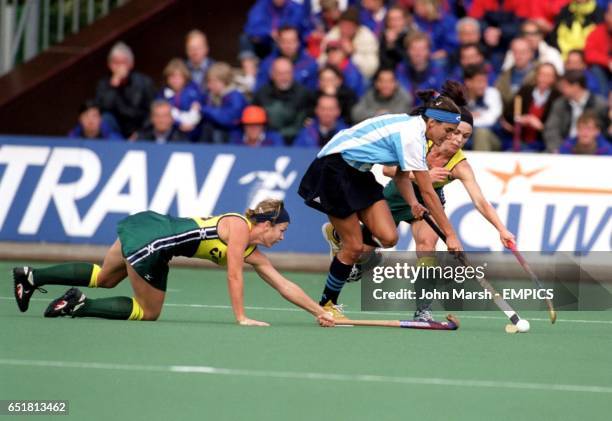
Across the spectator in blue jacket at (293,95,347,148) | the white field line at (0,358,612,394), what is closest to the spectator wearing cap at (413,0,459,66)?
the spectator in blue jacket at (293,95,347,148)

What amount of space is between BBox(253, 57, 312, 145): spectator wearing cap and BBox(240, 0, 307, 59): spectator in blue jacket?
A: 1480 mm

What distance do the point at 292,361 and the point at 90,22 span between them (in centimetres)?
1190

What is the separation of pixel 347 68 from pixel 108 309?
7242 millimetres

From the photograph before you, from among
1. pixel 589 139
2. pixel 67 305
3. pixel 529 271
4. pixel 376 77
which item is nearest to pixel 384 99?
pixel 376 77

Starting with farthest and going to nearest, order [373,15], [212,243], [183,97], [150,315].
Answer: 1. [373,15]
2. [183,97]
3. [150,315]
4. [212,243]

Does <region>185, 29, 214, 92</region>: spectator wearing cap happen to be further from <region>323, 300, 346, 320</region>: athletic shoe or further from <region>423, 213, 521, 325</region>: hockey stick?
<region>423, 213, 521, 325</region>: hockey stick

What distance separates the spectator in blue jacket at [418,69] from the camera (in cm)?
1680

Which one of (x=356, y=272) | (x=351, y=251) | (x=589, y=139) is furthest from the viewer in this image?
(x=589, y=139)

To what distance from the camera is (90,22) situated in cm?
1998

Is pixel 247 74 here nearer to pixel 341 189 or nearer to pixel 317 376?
pixel 341 189

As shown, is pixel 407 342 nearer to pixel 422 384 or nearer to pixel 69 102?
pixel 422 384

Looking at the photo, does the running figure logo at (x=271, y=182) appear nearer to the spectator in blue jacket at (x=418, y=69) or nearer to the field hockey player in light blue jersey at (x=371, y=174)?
the spectator in blue jacket at (x=418, y=69)

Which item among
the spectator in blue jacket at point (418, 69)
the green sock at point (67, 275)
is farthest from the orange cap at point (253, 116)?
the green sock at point (67, 275)

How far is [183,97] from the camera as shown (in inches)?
675
